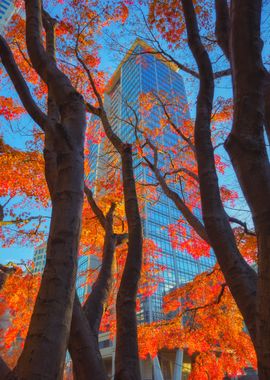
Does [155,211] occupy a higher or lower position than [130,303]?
higher

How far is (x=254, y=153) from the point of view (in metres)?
1.68

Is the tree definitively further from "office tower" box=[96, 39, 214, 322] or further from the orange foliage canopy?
"office tower" box=[96, 39, 214, 322]

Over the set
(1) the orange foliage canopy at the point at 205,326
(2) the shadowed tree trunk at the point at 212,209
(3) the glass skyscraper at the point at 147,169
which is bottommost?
(1) the orange foliage canopy at the point at 205,326

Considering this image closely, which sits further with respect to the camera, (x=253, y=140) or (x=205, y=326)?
(x=205, y=326)

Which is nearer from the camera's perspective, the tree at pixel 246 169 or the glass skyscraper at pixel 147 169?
the tree at pixel 246 169

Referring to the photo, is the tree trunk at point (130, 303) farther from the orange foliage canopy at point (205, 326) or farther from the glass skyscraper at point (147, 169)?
the glass skyscraper at point (147, 169)

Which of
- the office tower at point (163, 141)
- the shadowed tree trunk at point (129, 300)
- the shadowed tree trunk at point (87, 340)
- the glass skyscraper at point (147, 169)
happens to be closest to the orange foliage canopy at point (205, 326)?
the shadowed tree trunk at point (87, 340)

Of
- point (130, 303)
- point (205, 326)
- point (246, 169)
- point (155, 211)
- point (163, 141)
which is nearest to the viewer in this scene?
point (246, 169)

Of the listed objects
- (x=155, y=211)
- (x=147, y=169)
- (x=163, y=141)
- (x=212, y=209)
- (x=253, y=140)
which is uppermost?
(x=147, y=169)

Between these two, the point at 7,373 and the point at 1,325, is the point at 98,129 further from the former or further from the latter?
the point at 1,325

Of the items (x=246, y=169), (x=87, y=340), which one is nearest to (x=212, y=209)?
(x=246, y=169)

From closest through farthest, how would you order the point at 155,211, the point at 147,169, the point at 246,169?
the point at 246,169
the point at 147,169
the point at 155,211

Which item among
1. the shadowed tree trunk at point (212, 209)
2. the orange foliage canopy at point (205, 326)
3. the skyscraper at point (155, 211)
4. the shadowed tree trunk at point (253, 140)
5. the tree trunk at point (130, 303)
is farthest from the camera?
the skyscraper at point (155, 211)

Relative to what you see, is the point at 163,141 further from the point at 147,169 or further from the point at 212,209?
the point at 212,209
